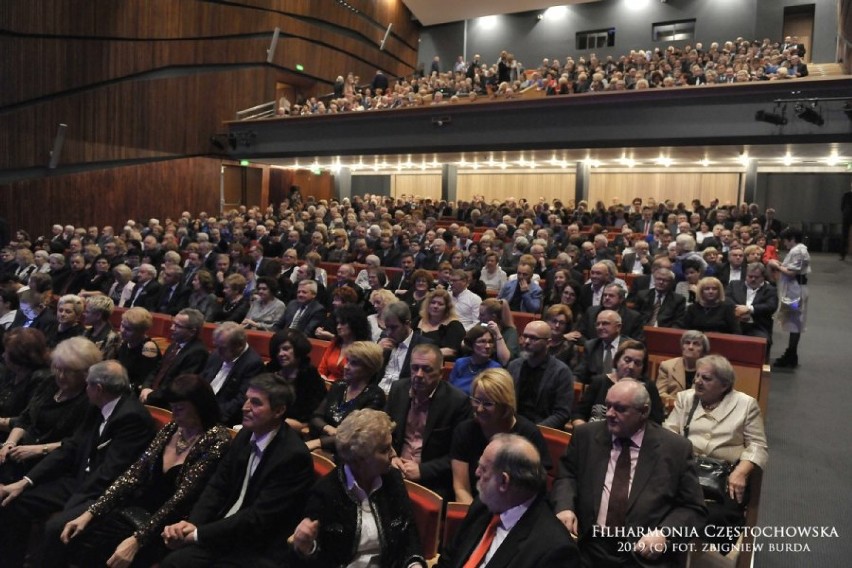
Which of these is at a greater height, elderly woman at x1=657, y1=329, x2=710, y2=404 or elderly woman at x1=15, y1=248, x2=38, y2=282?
elderly woman at x1=15, y1=248, x2=38, y2=282

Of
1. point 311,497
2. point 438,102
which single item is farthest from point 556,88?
point 311,497

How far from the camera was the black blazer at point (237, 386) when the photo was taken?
315 centimetres

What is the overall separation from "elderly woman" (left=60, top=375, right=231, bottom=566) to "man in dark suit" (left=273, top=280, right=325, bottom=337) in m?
1.91

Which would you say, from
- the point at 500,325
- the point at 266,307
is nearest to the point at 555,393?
the point at 500,325

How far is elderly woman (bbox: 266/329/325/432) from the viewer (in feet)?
10.2

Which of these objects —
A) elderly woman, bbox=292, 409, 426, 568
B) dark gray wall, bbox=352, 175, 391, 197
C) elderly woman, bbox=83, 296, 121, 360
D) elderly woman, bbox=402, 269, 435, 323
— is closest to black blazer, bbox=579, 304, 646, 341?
elderly woman, bbox=402, 269, 435, 323

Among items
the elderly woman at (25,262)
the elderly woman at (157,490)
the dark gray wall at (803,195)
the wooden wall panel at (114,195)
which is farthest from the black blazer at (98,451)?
the dark gray wall at (803,195)

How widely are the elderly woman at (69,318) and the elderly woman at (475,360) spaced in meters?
2.50

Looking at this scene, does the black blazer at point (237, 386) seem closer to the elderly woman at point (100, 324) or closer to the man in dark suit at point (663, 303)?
the elderly woman at point (100, 324)

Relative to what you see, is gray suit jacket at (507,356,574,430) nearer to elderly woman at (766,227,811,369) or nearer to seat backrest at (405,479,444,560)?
seat backrest at (405,479,444,560)

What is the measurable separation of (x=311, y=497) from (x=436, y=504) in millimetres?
396

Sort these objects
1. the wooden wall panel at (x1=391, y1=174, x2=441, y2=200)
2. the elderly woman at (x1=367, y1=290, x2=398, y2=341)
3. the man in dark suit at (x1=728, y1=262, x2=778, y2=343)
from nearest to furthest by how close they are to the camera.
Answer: the elderly woman at (x1=367, y1=290, x2=398, y2=341)
the man in dark suit at (x1=728, y1=262, x2=778, y2=343)
the wooden wall panel at (x1=391, y1=174, x2=441, y2=200)

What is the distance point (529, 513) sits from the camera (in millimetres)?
1683

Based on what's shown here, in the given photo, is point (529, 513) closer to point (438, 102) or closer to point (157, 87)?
point (438, 102)
